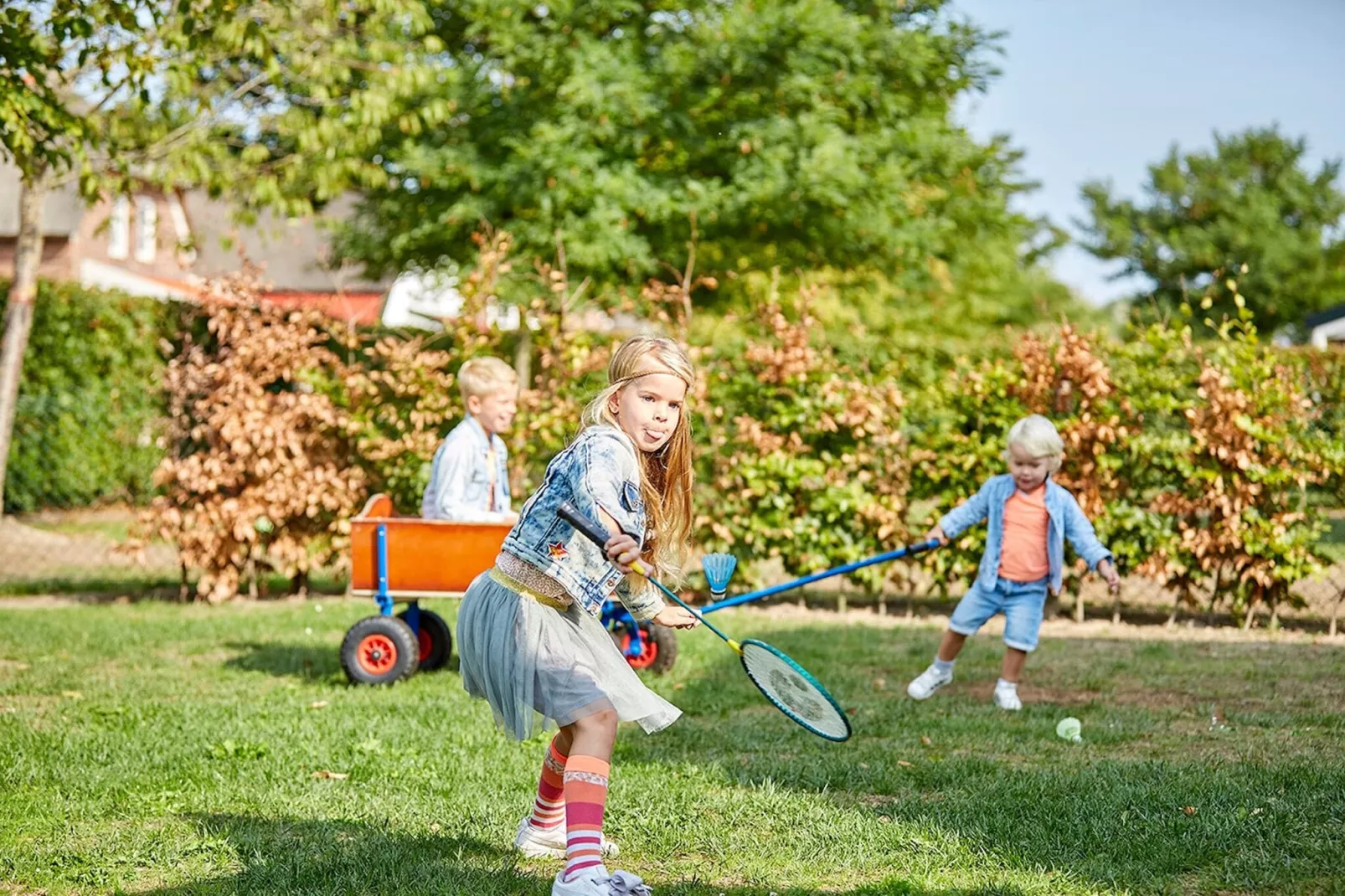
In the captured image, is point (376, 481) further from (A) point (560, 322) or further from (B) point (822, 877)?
(B) point (822, 877)

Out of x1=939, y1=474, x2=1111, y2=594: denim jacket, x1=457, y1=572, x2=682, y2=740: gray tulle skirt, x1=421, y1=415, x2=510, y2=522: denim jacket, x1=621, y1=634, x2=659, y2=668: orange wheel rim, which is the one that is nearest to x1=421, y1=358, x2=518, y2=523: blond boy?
x1=421, y1=415, x2=510, y2=522: denim jacket

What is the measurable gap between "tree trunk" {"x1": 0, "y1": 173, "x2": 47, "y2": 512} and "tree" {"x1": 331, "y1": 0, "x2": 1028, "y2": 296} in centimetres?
460

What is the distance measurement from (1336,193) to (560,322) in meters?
35.8

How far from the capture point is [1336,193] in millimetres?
38375

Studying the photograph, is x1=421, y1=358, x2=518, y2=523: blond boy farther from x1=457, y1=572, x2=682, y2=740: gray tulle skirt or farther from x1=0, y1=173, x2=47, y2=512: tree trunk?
x1=0, y1=173, x2=47, y2=512: tree trunk

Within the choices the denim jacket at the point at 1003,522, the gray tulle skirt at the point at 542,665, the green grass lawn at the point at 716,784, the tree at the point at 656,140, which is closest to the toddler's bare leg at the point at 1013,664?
the green grass lawn at the point at 716,784

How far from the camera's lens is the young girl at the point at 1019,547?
20.9 ft

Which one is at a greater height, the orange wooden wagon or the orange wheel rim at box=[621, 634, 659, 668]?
the orange wooden wagon

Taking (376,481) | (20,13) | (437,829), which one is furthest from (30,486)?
(437,829)

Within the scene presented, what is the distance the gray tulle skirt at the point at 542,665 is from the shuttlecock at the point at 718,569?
0.46 metres

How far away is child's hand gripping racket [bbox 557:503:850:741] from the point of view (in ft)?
12.4

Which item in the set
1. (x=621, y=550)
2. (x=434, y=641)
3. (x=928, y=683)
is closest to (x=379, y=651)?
(x=434, y=641)

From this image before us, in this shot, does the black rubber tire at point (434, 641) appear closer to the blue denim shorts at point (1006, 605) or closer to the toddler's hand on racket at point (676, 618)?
the blue denim shorts at point (1006, 605)

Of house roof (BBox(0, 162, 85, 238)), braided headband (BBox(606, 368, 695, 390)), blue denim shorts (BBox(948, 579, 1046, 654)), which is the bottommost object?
blue denim shorts (BBox(948, 579, 1046, 654))
